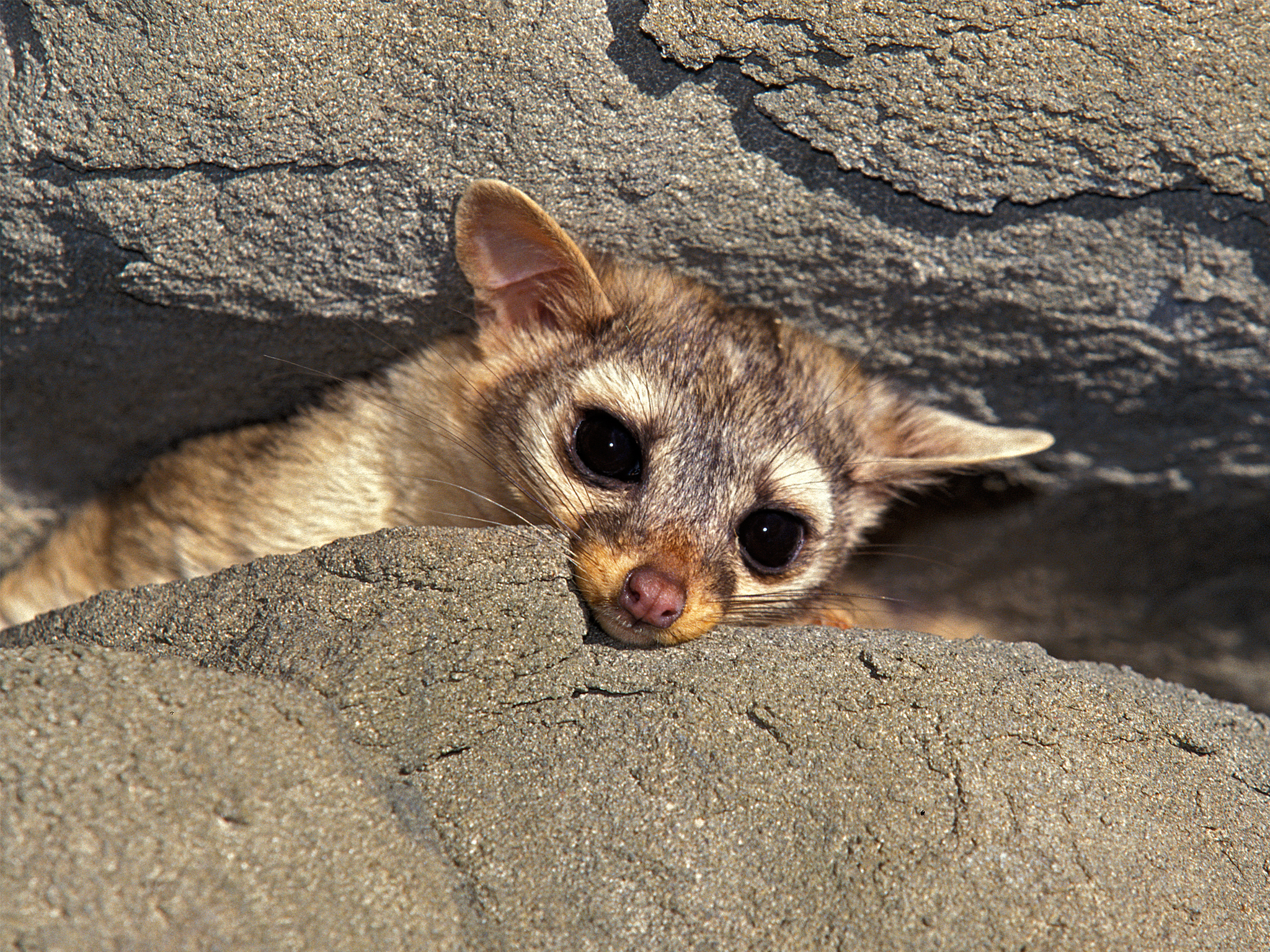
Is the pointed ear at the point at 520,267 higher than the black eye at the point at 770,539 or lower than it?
higher

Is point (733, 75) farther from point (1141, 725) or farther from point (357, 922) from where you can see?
point (357, 922)

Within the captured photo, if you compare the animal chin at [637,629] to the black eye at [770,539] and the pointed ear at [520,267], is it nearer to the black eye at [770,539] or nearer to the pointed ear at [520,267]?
the black eye at [770,539]

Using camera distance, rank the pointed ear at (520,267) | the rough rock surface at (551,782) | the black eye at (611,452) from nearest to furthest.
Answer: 1. the rough rock surface at (551,782)
2. the pointed ear at (520,267)
3. the black eye at (611,452)

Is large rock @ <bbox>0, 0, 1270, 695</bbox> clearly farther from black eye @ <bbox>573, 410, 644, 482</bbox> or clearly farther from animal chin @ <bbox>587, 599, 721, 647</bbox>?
animal chin @ <bbox>587, 599, 721, 647</bbox>

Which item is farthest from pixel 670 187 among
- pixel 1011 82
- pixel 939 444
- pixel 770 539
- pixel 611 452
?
pixel 939 444

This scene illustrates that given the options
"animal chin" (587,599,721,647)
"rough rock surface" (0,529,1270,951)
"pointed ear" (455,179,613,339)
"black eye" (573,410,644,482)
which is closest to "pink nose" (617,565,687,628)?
"animal chin" (587,599,721,647)

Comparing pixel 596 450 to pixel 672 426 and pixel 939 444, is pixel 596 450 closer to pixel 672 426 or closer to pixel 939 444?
pixel 672 426

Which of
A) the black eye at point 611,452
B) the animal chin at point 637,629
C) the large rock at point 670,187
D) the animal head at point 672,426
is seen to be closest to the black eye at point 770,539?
the animal head at point 672,426
